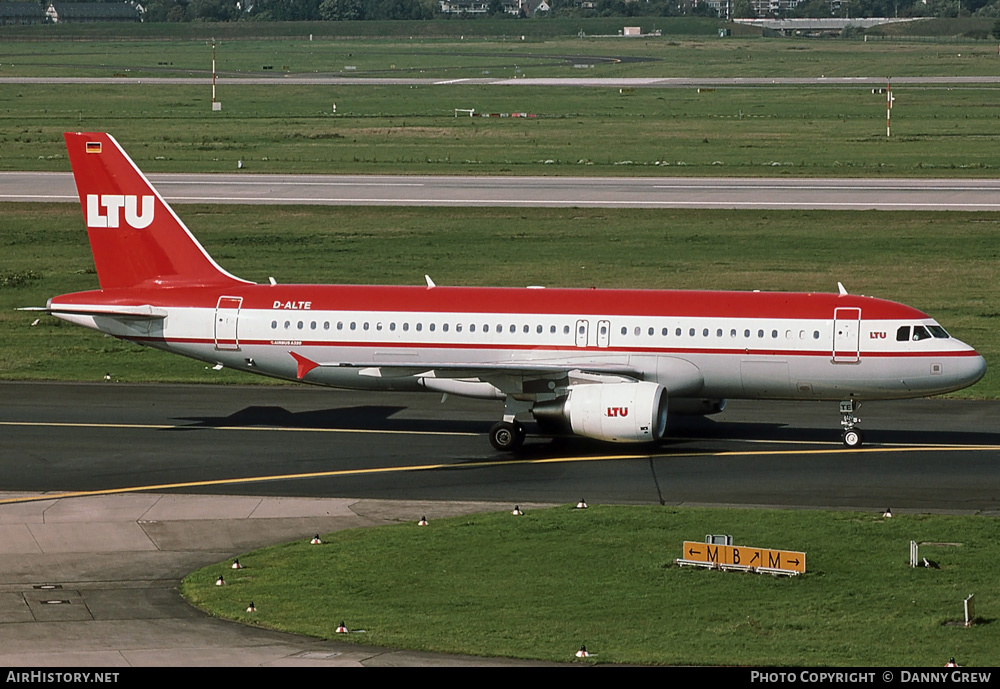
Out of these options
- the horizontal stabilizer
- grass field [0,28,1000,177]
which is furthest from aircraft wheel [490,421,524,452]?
grass field [0,28,1000,177]

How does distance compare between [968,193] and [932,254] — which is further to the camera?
[968,193]

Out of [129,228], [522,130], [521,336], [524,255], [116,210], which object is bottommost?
[524,255]

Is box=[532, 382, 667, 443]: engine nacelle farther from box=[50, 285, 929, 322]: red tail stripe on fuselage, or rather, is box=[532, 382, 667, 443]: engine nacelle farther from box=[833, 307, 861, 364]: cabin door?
box=[833, 307, 861, 364]: cabin door

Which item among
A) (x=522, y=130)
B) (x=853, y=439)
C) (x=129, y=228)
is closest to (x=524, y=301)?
(x=853, y=439)

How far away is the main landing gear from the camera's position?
40.7 m

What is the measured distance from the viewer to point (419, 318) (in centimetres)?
4178

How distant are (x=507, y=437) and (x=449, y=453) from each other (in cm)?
169

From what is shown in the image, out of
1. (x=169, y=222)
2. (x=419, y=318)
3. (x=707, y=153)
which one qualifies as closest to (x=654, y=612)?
(x=419, y=318)

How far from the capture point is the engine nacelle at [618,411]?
38000 millimetres

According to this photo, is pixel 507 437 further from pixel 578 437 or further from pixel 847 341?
pixel 847 341

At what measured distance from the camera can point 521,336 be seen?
135ft

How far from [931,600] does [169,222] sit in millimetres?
25888

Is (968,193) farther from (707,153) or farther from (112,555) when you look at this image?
(112,555)

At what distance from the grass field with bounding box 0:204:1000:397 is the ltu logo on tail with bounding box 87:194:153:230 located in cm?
819
